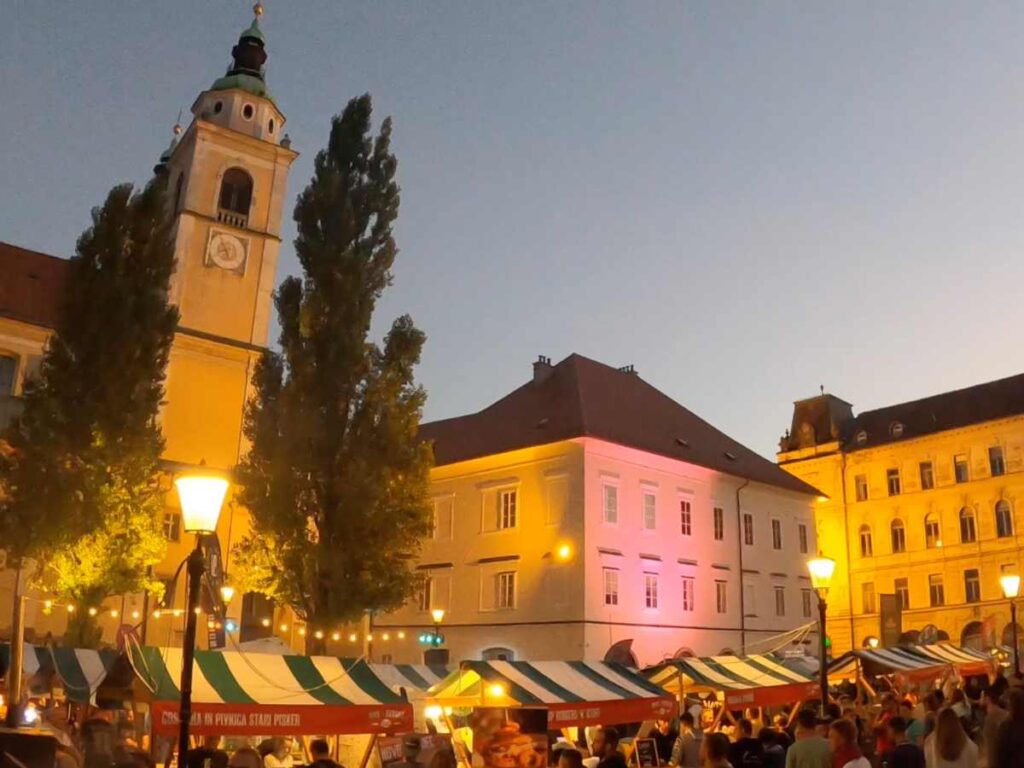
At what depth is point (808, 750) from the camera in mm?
9602

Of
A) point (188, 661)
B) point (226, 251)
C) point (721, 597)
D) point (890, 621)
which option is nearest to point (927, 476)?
point (721, 597)

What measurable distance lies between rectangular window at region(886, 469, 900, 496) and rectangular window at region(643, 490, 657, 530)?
24690 millimetres

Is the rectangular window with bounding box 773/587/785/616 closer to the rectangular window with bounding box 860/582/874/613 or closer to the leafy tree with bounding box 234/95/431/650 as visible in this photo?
the rectangular window with bounding box 860/582/874/613

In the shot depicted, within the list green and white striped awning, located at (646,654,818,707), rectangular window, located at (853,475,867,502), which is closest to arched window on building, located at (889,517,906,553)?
rectangular window, located at (853,475,867,502)

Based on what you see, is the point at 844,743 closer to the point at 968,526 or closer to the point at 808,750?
the point at 808,750

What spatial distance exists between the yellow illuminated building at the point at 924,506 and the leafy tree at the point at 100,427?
38.3 metres

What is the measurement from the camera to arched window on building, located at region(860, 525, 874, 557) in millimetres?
59094

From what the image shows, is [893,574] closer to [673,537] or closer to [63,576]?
[673,537]

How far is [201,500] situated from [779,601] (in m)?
39.0

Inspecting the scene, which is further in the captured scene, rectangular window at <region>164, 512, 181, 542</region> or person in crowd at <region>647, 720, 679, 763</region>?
rectangular window at <region>164, 512, 181, 542</region>

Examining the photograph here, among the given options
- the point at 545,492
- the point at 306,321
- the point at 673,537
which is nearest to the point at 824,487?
the point at 673,537

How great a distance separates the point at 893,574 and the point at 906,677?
34.4 meters

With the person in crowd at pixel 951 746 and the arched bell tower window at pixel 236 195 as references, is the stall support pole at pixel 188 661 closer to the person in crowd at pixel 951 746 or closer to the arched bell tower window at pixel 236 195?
the person in crowd at pixel 951 746

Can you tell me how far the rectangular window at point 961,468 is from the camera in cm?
5534
